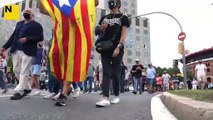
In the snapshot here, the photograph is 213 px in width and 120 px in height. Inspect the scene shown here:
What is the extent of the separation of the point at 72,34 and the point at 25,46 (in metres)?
1.76

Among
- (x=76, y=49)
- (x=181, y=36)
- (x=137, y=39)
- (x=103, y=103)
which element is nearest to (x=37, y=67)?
(x=76, y=49)

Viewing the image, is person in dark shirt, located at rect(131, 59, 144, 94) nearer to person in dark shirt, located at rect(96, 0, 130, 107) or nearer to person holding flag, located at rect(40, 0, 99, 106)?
person in dark shirt, located at rect(96, 0, 130, 107)

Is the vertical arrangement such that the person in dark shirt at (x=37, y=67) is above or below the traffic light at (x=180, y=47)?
below

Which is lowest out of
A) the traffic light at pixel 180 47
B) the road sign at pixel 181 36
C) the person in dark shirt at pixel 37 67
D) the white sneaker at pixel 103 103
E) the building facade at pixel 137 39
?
the white sneaker at pixel 103 103

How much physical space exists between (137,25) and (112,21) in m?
126

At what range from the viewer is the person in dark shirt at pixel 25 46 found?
25.0ft

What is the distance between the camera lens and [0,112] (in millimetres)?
5141

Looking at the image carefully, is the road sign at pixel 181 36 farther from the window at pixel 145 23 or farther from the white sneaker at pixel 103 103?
the window at pixel 145 23

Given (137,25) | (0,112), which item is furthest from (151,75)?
(137,25)

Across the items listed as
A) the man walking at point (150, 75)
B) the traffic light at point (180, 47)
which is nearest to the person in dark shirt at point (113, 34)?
the man walking at point (150, 75)

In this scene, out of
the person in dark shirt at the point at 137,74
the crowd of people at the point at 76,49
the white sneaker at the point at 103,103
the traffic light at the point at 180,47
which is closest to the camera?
the white sneaker at the point at 103,103

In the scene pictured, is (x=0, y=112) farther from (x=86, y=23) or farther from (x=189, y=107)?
(x=189, y=107)

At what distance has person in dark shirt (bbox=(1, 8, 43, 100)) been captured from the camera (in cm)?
763

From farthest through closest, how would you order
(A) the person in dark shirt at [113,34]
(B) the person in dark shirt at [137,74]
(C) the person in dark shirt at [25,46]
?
(B) the person in dark shirt at [137,74] < (C) the person in dark shirt at [25,46] < (A) the person in dark shirt at [113,34]
